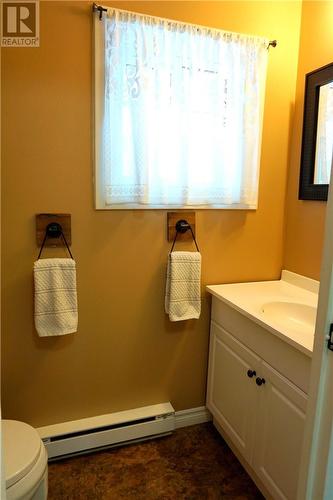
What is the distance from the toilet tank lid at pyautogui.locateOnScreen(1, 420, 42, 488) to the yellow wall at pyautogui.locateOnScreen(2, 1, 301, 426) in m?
0.33

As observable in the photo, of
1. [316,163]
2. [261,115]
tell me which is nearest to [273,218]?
[316,163]

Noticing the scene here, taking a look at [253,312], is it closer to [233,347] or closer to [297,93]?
[233,347]

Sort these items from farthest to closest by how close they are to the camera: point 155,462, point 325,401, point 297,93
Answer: point 297,93 < point 155,462 < point 325,401

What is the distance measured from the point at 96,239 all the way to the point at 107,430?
101 cm

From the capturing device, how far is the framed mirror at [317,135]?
1718 millimetres

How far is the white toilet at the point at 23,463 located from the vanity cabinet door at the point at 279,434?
899mm

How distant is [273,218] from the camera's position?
2.04 meters

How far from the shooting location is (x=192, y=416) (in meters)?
2.07

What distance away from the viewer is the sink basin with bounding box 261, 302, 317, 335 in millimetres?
1679

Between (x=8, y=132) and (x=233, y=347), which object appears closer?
(x=8, y=132)

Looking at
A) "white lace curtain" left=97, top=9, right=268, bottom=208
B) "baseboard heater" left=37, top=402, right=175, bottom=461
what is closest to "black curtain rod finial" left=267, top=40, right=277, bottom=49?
"white lace curtain" left=97, top=9, right=268, bottom=208

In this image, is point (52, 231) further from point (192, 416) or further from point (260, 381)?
point (192, 416)

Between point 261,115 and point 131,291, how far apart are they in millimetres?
1164

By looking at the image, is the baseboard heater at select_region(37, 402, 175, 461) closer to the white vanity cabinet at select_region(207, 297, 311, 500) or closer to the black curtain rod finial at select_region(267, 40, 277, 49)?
the white vanity cabinet at select_region(207, 297, 311, 500)
